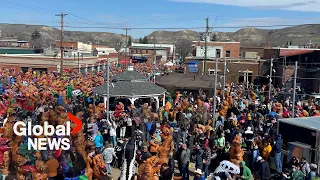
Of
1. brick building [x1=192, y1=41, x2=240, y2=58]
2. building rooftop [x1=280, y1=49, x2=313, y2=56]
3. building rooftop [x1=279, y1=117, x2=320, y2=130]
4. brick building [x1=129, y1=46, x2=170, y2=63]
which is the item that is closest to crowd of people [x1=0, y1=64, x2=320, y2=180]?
building rooftop [x1=279, y1=117, x2=320, y2=130]

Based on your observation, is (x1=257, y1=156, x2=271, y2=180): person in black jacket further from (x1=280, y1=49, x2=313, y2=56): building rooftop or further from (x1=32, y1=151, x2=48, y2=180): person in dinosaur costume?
(x1=280, y1=49, x2=313, y2=56): building rooftop

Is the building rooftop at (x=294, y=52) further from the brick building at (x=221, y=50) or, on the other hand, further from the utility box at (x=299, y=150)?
the utility box at (x=299, y=150)

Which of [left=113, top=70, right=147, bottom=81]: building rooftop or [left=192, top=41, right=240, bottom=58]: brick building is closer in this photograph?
[left=113, top=70, right=147, bottom=81]: building rooftop

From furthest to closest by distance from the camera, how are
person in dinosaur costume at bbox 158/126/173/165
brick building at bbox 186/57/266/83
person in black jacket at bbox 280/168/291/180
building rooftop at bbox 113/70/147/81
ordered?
brick building at bbox 186/57/266/83
building rooftop at bbox 113/70/147/81
person in dinosaur costume at bbox 158/126/173/165
person in black jacket at bbox 280/168/291/180

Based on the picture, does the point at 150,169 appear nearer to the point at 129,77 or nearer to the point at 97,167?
the point at 97,167

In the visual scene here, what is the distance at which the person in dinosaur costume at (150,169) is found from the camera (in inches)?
320

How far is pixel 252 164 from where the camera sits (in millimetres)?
11180

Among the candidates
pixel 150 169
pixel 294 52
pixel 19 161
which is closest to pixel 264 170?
pixel 150 169

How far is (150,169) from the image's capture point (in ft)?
26.8

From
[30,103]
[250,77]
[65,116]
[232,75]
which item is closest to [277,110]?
[65,116]

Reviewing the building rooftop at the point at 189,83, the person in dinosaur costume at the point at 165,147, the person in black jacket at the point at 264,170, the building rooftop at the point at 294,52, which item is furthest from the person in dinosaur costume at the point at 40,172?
the building rooftop at the point at 294,52

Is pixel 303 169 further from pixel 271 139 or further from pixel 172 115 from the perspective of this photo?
pixel 172 115

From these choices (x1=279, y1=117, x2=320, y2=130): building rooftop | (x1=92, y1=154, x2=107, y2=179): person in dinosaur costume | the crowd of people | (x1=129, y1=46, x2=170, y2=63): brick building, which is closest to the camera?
(x1=92, y1=154, x2=107, y2=179): person in dinosaur costume

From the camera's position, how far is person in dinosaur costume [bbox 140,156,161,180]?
320 inches
